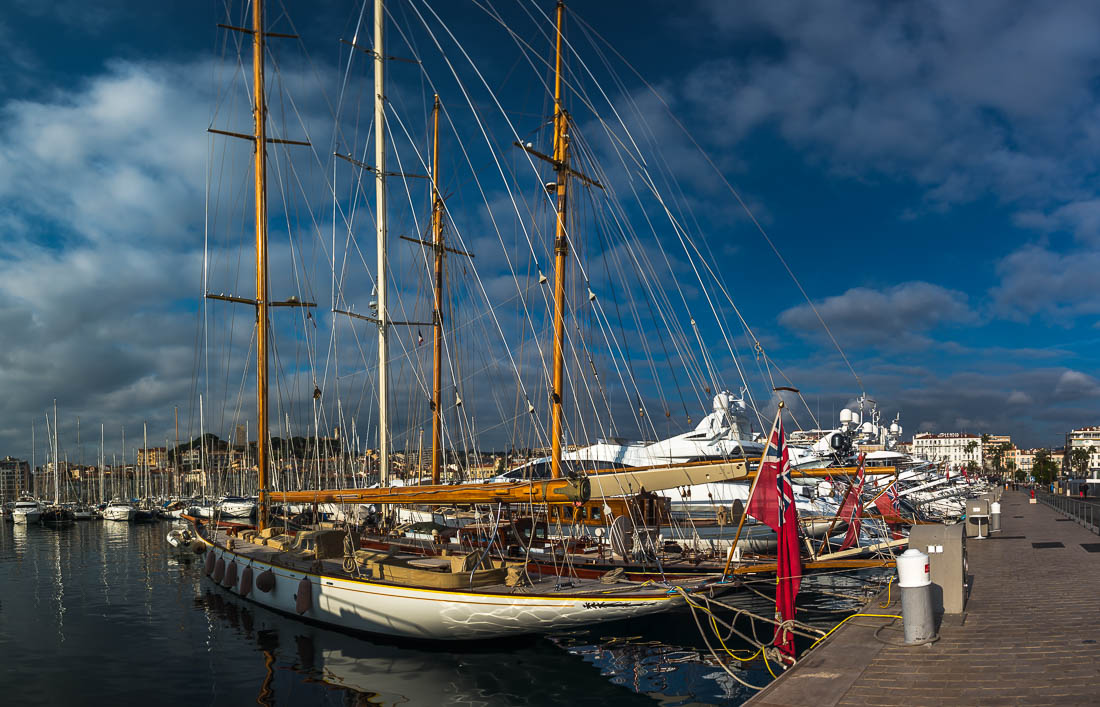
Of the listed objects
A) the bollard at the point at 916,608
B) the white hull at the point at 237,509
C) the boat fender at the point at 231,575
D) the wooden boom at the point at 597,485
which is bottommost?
the white hull at the point at 237,509

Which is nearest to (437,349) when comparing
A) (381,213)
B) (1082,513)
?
(381,213)

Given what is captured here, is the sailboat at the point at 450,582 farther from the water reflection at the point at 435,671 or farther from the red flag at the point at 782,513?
the red flag at the point at 782,513

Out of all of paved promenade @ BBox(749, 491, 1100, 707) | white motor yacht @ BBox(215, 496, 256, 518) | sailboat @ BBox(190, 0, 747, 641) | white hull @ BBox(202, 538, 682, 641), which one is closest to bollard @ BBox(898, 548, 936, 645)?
paved promenade @ BBox(749, 491, 1100, 707)

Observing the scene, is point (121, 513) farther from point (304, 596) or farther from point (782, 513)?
point (782, 513)

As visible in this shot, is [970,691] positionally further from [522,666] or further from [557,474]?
[557,474]

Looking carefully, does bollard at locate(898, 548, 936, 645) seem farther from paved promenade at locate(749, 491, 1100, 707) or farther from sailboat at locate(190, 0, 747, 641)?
sailboat at locate(190, 0, 747, 641)

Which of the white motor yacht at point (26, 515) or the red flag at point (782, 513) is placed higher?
the red flag at point (782, 513)

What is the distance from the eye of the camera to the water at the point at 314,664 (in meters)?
16.2

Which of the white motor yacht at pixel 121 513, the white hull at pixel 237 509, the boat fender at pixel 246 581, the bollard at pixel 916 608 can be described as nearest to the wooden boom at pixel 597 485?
the bollard at pixel 916 608

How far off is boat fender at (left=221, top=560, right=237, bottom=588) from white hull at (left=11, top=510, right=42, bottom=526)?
9323cm

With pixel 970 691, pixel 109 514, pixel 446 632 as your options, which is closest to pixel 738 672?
pixel 446 632

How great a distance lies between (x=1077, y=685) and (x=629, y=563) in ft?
43.7

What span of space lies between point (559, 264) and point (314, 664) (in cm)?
1551

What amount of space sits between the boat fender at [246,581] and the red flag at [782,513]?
19.1m
